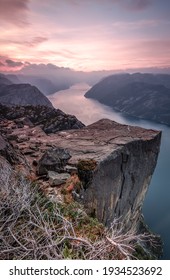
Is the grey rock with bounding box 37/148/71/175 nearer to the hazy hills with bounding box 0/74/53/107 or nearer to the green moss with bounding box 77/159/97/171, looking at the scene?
the green moss with bounding box 77/159/97/171

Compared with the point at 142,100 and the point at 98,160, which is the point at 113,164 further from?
the point at 142,100

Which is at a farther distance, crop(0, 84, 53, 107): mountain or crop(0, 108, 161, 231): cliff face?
crop(0, 84, 53, 107): mountain

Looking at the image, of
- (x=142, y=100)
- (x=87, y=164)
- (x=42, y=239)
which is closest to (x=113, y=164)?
(x=87, y=164)

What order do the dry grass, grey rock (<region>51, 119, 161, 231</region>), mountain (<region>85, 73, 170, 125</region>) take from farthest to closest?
1. mountain (<region>85, 73, 170, 125</region>)
2. grey rock (<region>51, 119, 161, 231</region>)
3. the dry grass

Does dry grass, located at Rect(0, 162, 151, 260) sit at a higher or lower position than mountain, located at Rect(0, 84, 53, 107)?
lower

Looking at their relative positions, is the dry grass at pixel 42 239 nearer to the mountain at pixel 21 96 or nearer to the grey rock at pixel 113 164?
the grey rock at pixel 113 164

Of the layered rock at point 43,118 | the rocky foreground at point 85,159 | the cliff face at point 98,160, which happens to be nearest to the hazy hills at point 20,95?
the layered rock at point 43,118

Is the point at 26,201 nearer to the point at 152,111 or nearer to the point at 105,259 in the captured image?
the point at 105,259

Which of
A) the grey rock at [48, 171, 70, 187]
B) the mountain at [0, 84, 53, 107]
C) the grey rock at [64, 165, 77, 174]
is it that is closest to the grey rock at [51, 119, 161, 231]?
the grey rock at [64, 165, 77, 174]

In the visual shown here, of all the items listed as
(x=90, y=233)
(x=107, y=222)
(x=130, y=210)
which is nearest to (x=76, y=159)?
(x=107, y=222)
